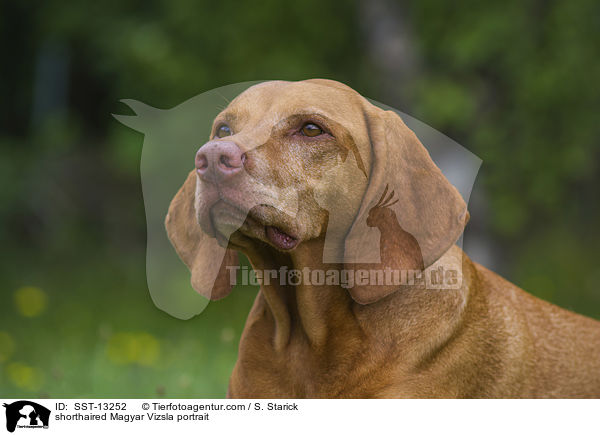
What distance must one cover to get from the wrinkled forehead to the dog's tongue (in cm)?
38

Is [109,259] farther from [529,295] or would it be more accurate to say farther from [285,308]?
[529,295]

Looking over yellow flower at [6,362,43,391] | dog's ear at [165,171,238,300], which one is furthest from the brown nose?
yellow flower at [6,362,43,391]

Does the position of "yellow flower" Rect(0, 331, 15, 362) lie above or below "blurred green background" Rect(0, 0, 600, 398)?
below

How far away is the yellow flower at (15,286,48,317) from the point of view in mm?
4141

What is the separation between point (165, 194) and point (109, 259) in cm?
119

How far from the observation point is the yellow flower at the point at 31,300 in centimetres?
414

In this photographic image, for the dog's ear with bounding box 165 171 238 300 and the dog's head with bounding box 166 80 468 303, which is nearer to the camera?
the dog's head with bounding box 166 80 468 303

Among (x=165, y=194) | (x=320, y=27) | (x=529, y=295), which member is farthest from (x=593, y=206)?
(x=165, y=194)

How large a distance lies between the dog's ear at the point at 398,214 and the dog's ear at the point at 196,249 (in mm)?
488

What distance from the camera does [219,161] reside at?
2.29m
